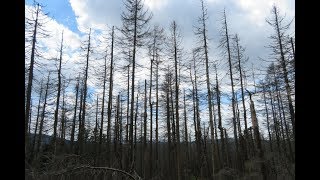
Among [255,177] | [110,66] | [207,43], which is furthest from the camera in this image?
[110,66]
